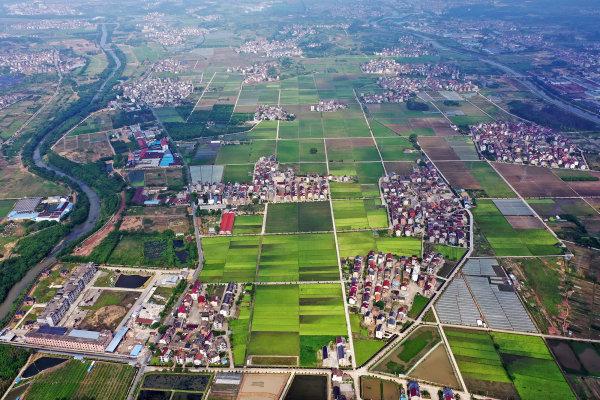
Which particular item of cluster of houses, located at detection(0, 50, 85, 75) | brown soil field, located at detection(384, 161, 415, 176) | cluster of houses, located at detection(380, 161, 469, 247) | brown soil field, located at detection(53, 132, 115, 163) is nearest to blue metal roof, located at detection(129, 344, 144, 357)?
cluster of houses, located at detection(380, 161, 469, 247)

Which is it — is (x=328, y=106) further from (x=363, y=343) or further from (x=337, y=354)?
(x=337, y=354)

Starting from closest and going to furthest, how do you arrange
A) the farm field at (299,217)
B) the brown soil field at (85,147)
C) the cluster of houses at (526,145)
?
the farm field at (299,217) → the cluster of houses at (526,145) → the brown soil field at (85,147)

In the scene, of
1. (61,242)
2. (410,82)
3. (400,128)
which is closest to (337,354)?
(61,242)

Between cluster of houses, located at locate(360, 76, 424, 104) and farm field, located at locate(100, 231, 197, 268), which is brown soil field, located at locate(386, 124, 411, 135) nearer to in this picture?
cluster of houses, located at locate(360, 76, 424, 104)

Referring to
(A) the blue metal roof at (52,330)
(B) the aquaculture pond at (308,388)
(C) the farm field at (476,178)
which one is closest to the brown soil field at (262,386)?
(B) the aquaculture pond at (308,388)

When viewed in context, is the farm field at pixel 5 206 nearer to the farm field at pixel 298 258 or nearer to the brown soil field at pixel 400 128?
the farm field at pixel 298 258

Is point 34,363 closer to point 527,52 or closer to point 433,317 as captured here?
point 433,317
